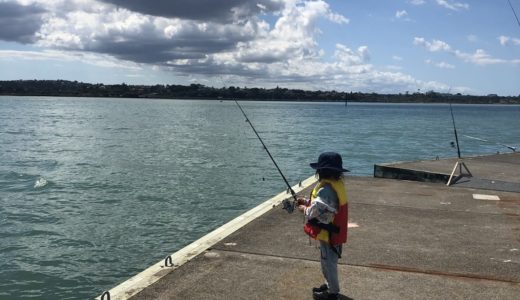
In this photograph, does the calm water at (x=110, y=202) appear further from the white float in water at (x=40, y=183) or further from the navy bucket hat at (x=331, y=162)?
the navy bucket hat at (x=331, y=162)

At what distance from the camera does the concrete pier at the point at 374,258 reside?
5838 mm

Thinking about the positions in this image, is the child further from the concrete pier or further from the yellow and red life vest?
the concrete pier

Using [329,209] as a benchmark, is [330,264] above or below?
below

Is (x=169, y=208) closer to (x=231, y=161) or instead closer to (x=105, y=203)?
(x=105, y=203)

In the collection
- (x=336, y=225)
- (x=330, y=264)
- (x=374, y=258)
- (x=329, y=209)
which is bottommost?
(x=374, y=258)

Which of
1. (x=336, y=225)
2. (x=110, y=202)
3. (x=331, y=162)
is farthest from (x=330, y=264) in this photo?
(x=110, y=202)

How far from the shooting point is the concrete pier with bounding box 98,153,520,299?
19.2ft

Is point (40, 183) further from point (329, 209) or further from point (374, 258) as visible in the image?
point (329, 209)

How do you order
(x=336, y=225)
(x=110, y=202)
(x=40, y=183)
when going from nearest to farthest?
(x=336, y=225), (x=110, y=202), (x=40, y=183)

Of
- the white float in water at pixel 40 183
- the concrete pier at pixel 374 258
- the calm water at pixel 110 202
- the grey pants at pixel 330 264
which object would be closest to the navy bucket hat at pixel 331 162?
the grey pants at pixel 330 264

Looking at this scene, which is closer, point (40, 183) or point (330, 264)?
point (330, 264)

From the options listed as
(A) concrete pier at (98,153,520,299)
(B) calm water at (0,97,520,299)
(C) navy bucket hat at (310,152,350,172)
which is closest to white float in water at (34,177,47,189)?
(B) calm water at (0,97,520,299)

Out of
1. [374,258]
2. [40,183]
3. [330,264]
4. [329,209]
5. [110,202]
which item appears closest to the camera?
[329,209]

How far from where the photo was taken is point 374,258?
275 inches
